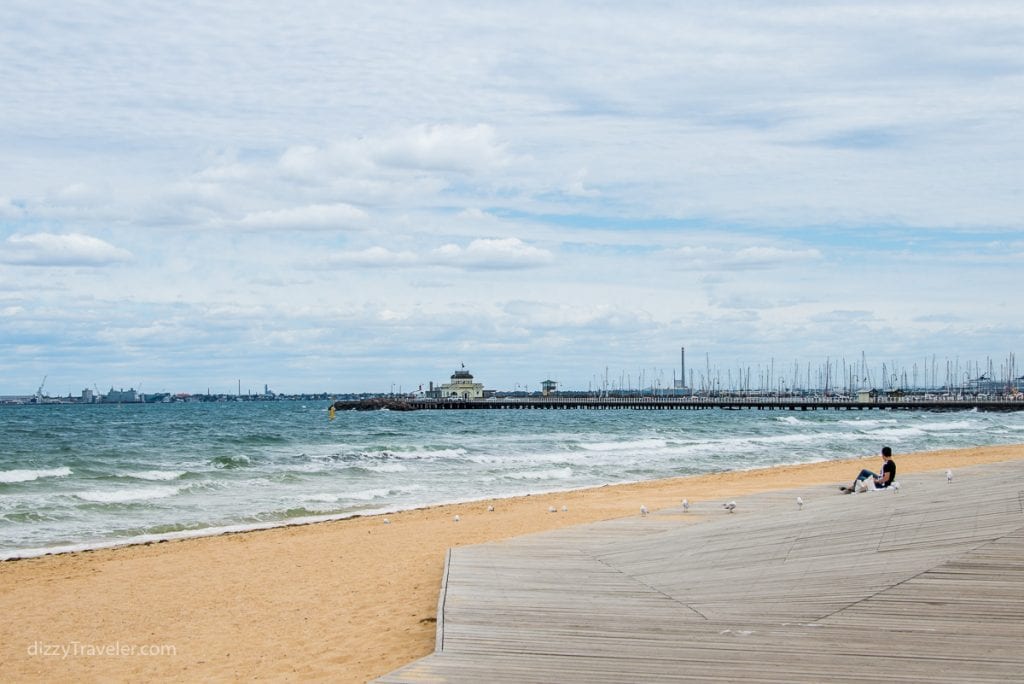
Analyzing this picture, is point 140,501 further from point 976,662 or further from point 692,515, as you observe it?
point 976,662

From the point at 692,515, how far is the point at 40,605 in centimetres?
986

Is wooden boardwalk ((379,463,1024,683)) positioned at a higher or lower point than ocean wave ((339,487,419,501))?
higher

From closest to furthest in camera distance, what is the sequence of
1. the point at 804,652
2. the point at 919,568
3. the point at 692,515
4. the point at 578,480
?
the point at 804,652 → the point at 919,568 → the point at 692,515 → the point at 578,480

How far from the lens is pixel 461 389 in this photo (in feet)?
472

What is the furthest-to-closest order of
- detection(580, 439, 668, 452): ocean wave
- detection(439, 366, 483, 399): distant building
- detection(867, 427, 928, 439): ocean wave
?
detection(439, 366, 483, 399): distant building < detection(867, 427, 928, 439): ocean wave < detection(580, 439, 668, 452): ocean wave

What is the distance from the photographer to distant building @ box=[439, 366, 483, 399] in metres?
144

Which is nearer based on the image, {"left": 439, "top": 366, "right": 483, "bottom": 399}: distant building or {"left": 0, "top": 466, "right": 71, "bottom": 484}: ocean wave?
{"left": 0, "top": 466, "right": 71, "bottom": 484}: ocean wave

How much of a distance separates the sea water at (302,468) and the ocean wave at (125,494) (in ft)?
0.18

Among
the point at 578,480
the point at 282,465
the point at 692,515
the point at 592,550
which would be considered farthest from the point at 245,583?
the point at 282,465

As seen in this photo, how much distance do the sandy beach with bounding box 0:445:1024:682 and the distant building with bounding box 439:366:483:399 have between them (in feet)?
A: 402

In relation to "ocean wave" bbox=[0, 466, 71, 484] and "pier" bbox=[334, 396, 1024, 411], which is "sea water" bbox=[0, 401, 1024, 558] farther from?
"pier" bbox=[334, 396, 1024, 411]

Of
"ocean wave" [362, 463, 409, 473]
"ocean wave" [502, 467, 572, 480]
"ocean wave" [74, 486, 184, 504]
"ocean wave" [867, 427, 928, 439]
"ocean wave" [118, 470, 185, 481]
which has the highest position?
"ocean wave" [867, 427, 928, 439]

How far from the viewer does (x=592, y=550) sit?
12.0 meters

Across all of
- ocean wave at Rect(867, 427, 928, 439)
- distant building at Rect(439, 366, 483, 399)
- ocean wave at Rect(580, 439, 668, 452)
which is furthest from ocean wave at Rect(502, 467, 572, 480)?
distant building at Rect(439, 366, 483, 399)
